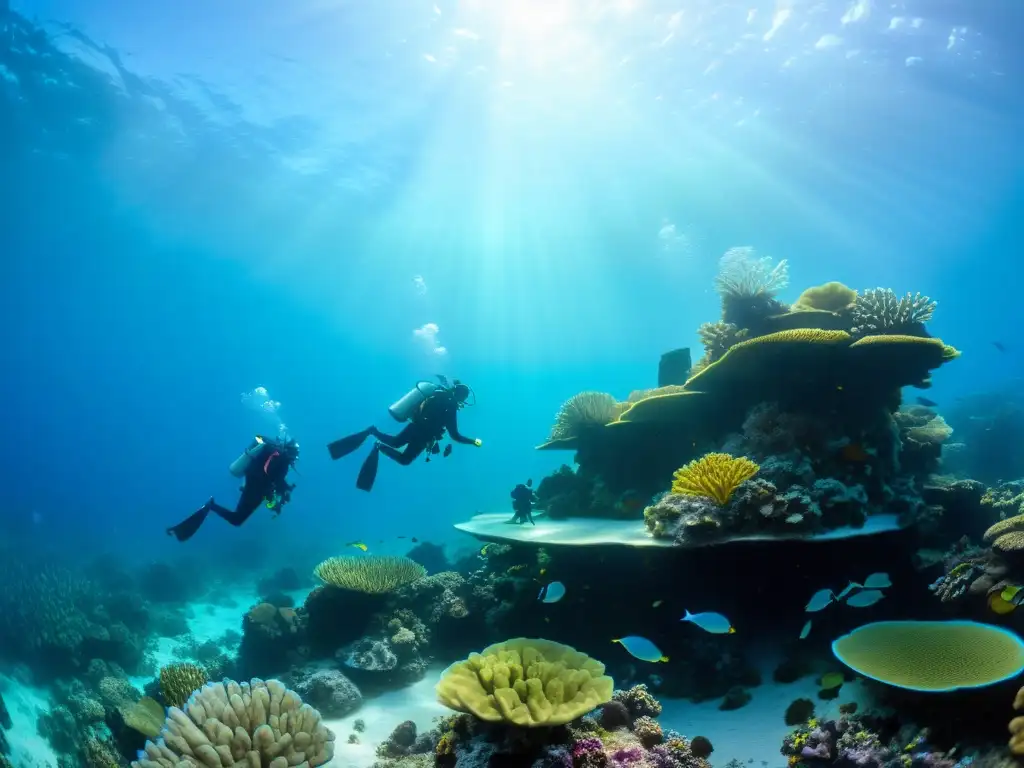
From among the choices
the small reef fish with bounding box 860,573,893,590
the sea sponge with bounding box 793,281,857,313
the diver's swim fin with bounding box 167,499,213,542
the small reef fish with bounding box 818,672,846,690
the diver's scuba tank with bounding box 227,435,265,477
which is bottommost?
the small reef fish with bounding box 818,672,846,690

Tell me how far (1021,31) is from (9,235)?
223ft

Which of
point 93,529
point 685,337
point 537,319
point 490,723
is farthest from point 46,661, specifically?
point 685,337

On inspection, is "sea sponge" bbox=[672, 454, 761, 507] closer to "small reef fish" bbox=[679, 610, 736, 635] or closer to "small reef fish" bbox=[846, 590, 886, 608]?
"small reef fish" bbox=[846, 590, 886, 608]

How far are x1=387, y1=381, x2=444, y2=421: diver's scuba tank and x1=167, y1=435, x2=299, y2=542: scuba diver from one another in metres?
1.74

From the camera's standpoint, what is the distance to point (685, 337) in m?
95.5

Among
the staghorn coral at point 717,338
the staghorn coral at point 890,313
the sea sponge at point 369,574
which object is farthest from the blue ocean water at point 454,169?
the staghorn coral at point 890,313

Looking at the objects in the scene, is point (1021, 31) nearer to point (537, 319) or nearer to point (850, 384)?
point (850, 384)

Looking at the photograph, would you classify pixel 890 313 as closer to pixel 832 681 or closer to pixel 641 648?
pixel 832 681

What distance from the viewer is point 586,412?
33.3 ft

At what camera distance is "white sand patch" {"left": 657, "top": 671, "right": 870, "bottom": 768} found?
504 cm

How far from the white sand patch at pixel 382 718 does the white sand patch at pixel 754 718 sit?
3253 mm

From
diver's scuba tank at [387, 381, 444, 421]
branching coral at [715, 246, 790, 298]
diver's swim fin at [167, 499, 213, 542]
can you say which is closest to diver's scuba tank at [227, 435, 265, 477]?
diver's swim fin at [167, 499, 213, 542]

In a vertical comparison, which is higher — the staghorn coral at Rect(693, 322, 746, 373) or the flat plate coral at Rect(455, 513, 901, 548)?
the staghorn coral at Rect(693, 322, 746, 373)

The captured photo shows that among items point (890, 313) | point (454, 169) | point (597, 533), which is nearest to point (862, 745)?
point (597, 533)
